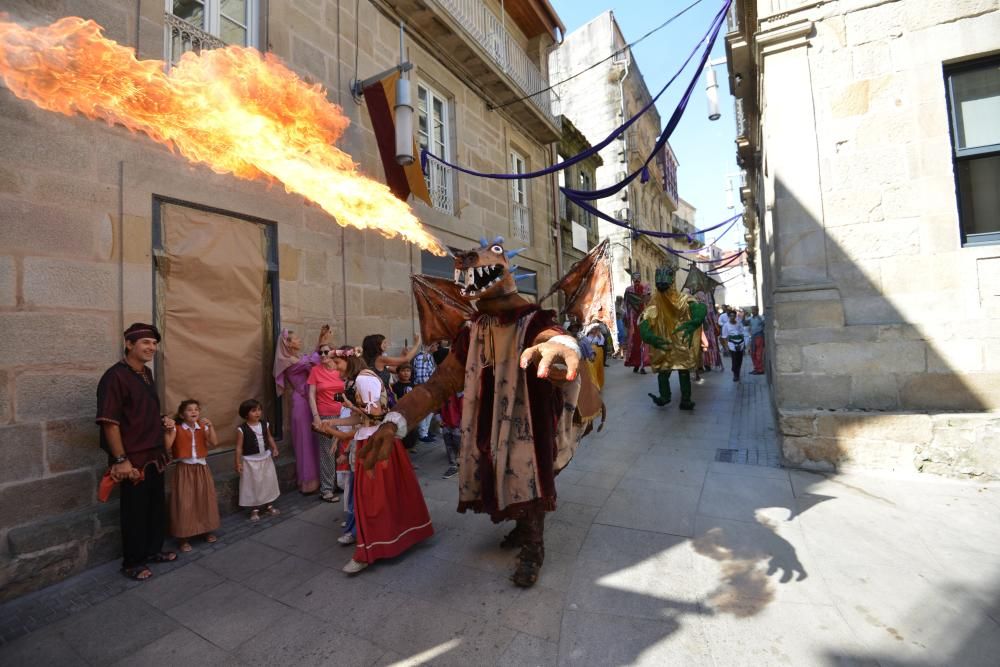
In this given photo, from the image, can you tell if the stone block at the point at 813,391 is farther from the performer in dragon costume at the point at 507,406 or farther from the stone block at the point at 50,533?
the stone block at the point at 50,533

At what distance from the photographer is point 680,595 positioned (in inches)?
104

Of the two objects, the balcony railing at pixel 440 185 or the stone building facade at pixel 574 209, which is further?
the stone building facade at pixel 574 209

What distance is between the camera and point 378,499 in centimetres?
327

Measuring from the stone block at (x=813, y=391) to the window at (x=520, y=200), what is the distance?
7.22 metres

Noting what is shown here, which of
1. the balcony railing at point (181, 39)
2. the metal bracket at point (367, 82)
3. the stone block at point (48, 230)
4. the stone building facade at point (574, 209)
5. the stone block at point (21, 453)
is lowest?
the stone block at point (21, 453)

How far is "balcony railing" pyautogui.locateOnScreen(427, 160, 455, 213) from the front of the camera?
8242mm

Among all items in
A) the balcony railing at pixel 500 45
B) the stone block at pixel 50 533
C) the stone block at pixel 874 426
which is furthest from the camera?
the balcony railing at pixel 500 45

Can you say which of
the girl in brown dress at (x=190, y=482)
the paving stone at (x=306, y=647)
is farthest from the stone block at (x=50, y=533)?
the paving stone at (x=306, y=647)

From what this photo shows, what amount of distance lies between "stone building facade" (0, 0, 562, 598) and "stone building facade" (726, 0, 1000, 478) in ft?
Result: 17.1

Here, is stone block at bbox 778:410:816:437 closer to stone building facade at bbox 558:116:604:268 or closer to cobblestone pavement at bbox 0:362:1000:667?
cobblestone pavement at bbox 0:362:1000:667

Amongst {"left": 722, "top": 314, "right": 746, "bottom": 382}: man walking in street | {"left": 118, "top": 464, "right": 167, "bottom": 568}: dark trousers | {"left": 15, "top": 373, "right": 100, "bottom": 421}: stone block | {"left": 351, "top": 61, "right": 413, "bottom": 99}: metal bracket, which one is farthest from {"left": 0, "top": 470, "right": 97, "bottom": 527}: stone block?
{"left": 722, "top": 314, "right": 746, "bottom": 382}: man walking in street

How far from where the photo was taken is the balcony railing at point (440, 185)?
27.0 ft

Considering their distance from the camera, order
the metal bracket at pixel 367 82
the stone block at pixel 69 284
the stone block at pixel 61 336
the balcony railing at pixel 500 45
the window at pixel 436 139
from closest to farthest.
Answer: the stone block at pixel 61 336 < the stone block at pixel 69 284 < the metal bracket at pixel 367 82 < the window at pixel 436 139 < the balcony railing at pixel 500 45

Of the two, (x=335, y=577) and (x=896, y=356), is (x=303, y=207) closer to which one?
(x=335, y=577)
